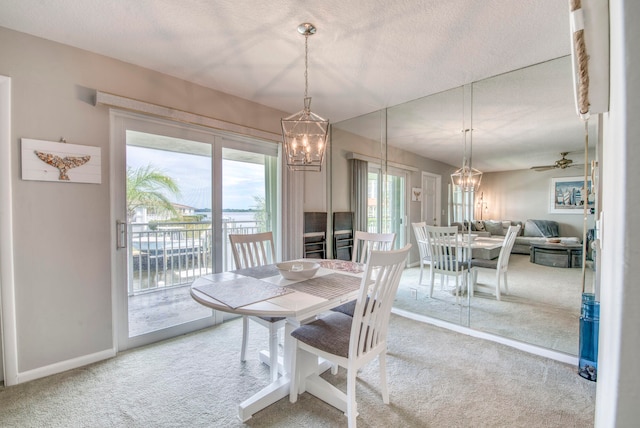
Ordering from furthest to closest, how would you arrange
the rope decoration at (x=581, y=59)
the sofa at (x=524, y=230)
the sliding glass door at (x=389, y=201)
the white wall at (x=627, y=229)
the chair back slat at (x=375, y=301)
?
the sliding glass door at (x=389, y=201) → the sofa at (x=524, y=230) → the chair back slat at (x=375, y=301) → the rope decoration at (x=581, y=59) → the white wall at (x=627, y=229)

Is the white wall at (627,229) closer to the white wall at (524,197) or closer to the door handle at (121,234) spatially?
the white wall at (524,197)

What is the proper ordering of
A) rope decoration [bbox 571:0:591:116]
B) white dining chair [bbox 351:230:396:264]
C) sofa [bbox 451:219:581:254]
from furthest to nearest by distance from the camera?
white dining chair [bbox 351:230:396:264], sofa [bbox 451:219:581:254], rope decoration [bbox 571:0:591:116]

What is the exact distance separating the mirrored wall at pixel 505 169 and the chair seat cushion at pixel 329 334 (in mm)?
1728

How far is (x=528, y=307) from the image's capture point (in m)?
2.68

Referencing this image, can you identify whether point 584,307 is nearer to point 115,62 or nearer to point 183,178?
point 183,178

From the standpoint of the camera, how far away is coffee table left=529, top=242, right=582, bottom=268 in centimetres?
238

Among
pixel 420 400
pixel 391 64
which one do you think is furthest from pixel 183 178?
pixel 420 400

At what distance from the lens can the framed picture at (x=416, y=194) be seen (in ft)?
11.2

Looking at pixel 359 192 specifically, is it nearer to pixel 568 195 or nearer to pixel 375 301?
pixel 568 195

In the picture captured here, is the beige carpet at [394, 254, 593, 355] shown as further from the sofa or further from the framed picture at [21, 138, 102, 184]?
the framed picture at [21, 138, 102, 184]

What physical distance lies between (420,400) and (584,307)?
1466mm

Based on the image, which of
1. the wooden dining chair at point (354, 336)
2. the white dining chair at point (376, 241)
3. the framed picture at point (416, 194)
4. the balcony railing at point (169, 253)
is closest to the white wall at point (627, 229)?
the wooden dining chair at point (354, 336)

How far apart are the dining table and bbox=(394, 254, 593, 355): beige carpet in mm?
1446

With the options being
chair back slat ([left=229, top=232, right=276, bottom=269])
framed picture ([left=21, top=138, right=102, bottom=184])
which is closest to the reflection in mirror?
chair back slat ([left=229, top=232, right=276, bottom=269])
